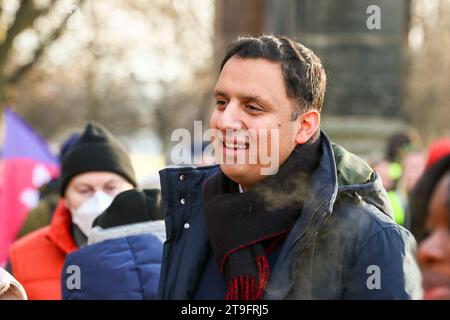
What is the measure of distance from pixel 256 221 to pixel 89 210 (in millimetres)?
1892

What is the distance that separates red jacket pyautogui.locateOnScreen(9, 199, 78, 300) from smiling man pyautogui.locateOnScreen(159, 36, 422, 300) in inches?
64.9

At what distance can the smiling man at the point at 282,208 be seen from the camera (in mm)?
2680

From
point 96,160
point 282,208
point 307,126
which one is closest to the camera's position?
point 282,208

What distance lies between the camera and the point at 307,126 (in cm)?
290

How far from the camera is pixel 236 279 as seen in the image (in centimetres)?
275

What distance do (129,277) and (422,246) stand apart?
2.11 meters

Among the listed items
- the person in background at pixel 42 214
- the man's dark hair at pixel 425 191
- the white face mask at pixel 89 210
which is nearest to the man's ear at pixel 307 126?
the man's dark hair at pixel 425 191

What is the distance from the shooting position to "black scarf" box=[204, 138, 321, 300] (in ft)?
9.02

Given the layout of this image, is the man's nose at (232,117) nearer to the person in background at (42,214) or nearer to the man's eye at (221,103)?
the man's eye at (221,103)

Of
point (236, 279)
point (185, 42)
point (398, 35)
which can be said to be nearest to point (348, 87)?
point (398, 35)

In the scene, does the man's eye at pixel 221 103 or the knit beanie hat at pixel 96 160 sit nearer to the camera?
the man's eye at pixel 221 103

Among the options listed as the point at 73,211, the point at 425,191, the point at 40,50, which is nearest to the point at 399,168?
the point at 73,211

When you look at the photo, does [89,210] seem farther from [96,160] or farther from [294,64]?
[294,64]
